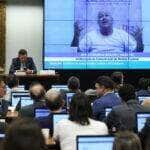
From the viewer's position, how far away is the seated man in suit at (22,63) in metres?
11.7

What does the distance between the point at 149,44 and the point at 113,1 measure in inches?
59.8

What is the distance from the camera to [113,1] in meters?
13.2

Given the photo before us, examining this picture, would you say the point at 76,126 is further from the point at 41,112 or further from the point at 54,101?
the point at 41,112

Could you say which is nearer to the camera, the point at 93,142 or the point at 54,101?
the point at 93,142

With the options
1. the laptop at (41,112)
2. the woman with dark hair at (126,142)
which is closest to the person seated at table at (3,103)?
the laptop at (41,112)

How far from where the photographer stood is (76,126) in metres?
4.72

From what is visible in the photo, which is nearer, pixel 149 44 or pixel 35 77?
pixel 35 77

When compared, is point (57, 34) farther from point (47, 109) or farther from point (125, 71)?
point (47, 109)

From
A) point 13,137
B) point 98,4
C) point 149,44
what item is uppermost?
point 98,4

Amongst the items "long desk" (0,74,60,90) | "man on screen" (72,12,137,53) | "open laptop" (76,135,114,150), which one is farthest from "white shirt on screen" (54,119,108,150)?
"man on screen" (72,12,137,53)

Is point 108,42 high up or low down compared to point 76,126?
up

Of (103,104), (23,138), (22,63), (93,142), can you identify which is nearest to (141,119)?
(103,104)

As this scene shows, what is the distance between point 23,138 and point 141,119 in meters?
3.88

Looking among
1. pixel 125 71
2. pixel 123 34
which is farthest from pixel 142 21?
pixel 125 71
